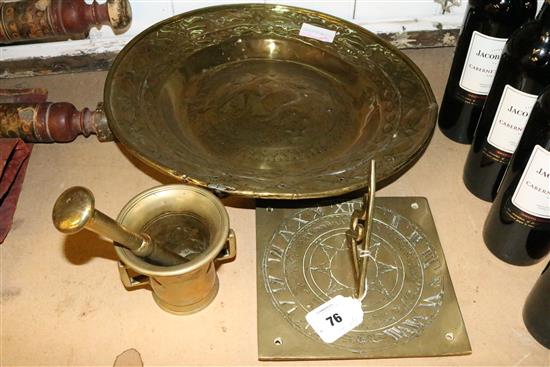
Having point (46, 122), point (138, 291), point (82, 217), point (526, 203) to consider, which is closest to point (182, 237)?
point (138, 291)

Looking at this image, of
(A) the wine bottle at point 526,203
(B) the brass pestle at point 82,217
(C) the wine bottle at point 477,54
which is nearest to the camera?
(B) the brass pestle at point 82,217

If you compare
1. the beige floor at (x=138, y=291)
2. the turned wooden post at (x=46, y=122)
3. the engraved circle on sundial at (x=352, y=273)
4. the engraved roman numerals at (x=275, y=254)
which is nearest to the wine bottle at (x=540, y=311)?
the beige floor at (x=138, y=291)

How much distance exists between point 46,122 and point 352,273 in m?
0.59

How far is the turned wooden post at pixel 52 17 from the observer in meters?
0.98

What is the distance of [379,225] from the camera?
0.90 metres

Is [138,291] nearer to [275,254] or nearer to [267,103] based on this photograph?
[275,254]

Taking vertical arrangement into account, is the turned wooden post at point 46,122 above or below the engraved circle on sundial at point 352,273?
above

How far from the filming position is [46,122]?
966 mm

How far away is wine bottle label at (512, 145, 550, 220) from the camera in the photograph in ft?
2.31

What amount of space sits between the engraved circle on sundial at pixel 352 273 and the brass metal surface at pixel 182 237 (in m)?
0.12

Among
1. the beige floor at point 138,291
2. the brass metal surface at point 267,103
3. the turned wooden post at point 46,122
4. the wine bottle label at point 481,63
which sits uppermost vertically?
the wine bottle label at point 481,63

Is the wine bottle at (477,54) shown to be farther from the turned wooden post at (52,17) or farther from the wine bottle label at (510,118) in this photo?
the turned wooden post at (52,17)

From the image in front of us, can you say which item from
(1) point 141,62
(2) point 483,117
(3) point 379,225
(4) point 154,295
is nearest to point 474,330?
(3) point 379,225

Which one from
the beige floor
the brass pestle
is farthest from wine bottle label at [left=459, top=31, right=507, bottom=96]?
the brass pestle
